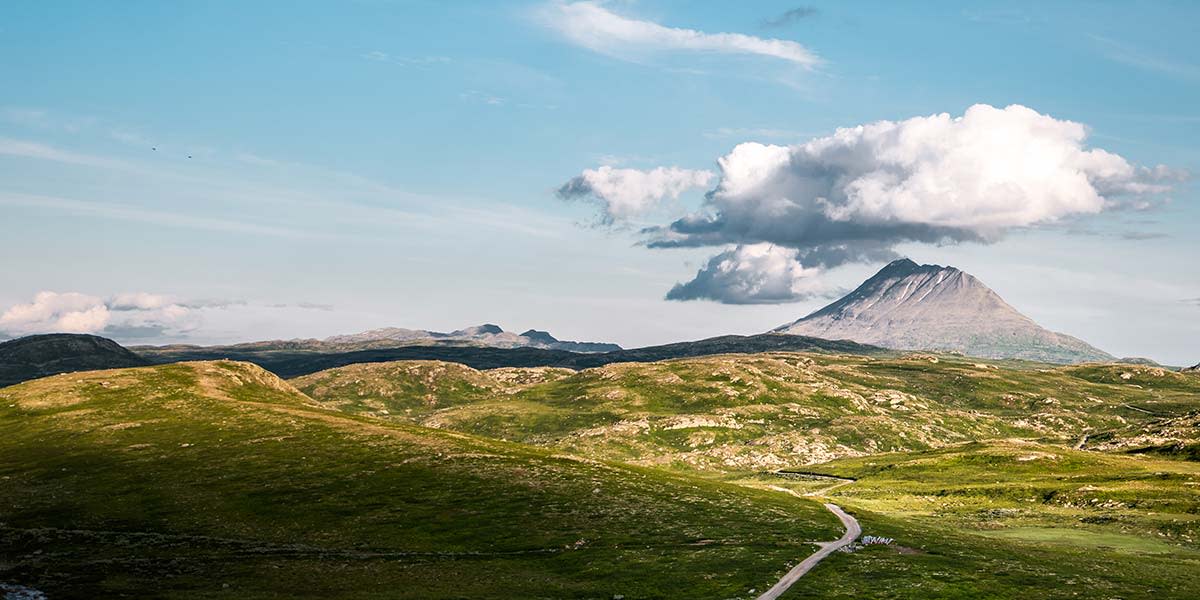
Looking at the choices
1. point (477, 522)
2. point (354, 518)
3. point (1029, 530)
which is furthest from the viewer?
point (1029, 530)

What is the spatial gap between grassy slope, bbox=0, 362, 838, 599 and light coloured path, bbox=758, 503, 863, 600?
6.46 feet

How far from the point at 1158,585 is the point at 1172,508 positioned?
6062 centimetres

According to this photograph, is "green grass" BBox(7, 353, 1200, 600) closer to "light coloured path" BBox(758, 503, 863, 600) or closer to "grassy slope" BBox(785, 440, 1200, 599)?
"grassy slope" BBox(785, 440, 1200, 599)

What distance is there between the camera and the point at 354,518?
102m

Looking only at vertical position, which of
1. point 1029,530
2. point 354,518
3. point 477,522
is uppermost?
point 477,522

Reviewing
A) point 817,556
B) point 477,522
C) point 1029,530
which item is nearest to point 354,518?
point 477,522

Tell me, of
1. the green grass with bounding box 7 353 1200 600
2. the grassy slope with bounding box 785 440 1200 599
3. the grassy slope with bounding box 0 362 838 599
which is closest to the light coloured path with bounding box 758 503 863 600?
the green grass with bounding box 7 353 1200 600

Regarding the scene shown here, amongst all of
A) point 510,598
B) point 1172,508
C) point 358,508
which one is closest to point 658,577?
point 510,598

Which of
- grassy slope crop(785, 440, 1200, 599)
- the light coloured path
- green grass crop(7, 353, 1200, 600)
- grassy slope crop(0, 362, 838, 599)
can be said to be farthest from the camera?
grassy slope crop(0, 362, 838, 599)

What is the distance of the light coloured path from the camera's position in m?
69.0

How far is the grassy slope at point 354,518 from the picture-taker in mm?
75250

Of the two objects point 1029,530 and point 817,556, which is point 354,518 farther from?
point 1029,530

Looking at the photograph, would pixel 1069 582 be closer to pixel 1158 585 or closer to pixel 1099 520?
pixel 1158 585

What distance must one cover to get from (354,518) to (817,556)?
181 feet
